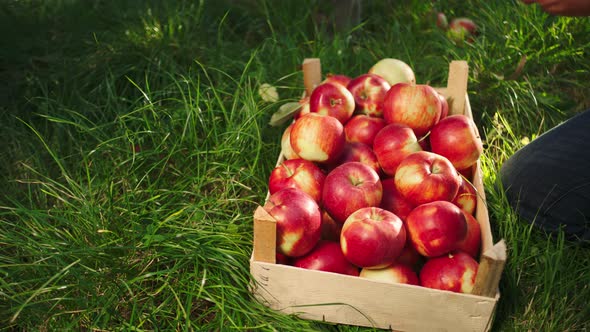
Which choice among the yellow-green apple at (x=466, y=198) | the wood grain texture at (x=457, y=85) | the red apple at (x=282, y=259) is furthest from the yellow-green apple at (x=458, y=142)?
the red apple at (x=282, y=259)

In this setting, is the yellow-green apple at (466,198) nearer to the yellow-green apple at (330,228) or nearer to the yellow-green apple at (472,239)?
the yellow-green apple at (472,239)

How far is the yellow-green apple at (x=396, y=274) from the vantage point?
196 cm

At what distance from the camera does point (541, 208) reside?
7.91 ft

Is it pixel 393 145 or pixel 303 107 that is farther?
pixel 303 107

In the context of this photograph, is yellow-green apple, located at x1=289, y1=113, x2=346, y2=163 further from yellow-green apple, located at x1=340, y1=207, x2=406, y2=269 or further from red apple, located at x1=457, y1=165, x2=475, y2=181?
red apple, located at x1=457, y1=165, x2=475, y2=181

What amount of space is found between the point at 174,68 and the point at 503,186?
5.93 feet

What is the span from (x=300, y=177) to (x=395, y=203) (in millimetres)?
391

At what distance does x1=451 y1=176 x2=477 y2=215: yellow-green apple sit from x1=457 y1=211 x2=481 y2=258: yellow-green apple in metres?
0.09

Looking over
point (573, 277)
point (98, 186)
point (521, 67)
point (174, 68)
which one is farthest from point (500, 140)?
point (98, 186)

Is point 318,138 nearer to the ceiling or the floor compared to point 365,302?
nearer to the ceiling

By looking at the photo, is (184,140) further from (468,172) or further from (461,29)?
(461,29)

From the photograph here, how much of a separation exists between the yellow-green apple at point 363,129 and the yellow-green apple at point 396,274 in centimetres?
70

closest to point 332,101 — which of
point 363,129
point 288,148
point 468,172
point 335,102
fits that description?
point 335,102

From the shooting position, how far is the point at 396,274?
6.45 ft
